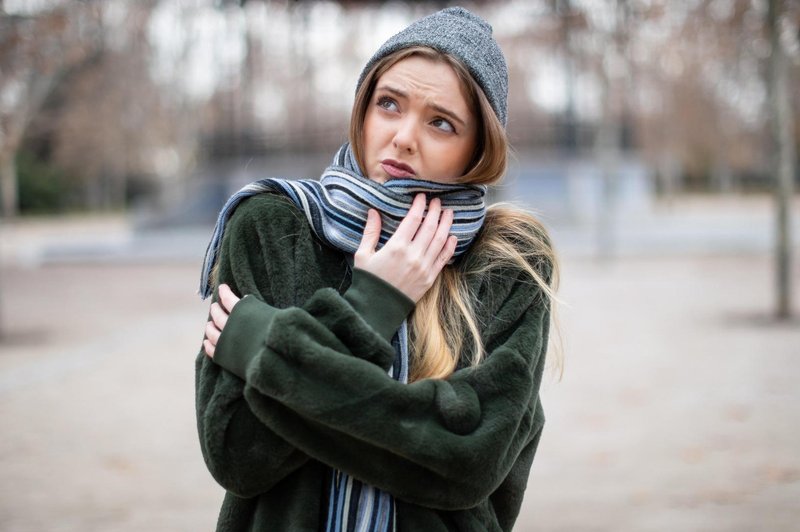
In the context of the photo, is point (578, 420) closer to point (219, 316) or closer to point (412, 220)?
point (412, 220)

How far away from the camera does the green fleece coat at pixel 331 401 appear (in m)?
1.42

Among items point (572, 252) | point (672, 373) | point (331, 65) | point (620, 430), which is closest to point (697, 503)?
point (620, 430)

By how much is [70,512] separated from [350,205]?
3459mm

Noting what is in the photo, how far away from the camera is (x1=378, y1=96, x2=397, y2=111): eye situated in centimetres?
170

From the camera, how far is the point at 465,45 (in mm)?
1641

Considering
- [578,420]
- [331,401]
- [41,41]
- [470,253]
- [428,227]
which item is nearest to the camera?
[331,401]

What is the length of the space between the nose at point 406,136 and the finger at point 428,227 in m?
0.11

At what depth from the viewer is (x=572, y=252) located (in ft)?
56.6

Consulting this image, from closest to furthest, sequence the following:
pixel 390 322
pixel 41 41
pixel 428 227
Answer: pixel 390 322 → pixel 428 227 → pixel 41 41

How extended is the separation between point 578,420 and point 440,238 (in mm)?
4537

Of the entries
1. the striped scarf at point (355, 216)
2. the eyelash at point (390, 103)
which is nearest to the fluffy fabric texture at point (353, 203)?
the striped scarf at point (355, 216)

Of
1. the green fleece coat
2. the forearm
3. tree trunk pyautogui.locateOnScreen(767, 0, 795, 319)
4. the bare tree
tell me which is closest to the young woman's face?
the green fleece coat

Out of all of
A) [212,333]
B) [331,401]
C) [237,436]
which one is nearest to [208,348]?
[212,333]

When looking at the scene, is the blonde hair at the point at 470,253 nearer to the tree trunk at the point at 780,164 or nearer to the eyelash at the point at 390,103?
the eyelash at the point at 390,103
